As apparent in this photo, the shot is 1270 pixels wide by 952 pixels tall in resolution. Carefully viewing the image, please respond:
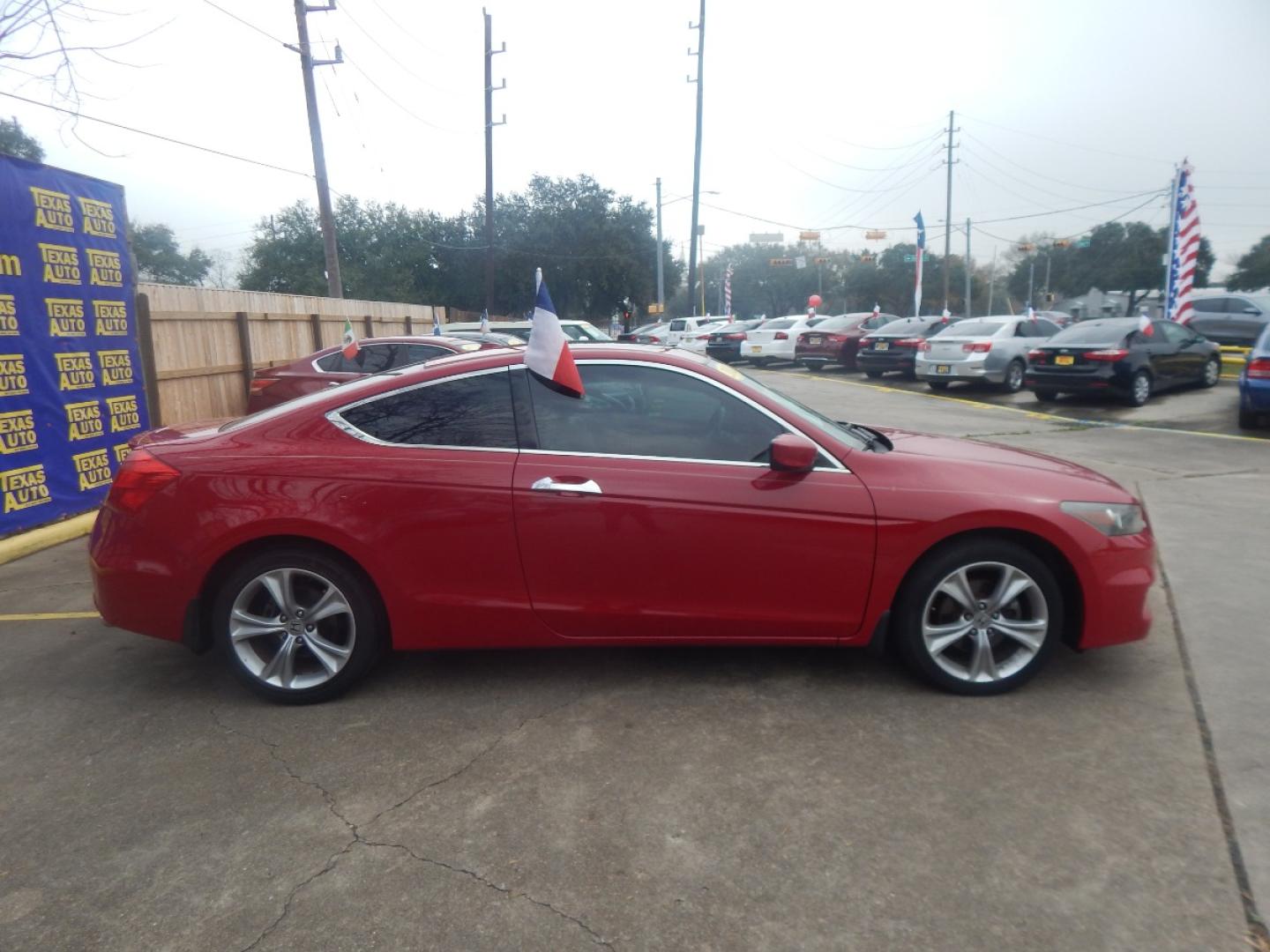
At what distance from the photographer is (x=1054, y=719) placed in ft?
11.8

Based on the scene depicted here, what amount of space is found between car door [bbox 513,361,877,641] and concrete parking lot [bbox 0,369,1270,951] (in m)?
0.21

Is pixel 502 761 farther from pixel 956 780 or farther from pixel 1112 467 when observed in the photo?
pixel 1112 467

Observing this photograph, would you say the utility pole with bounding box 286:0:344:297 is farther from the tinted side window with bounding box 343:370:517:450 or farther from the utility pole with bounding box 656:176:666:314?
the utility pole with bounding box 656:176:666:314

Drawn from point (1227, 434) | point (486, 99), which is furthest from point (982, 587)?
point (486, 99)

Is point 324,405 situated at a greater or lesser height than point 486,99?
lesser

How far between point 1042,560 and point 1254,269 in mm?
55525

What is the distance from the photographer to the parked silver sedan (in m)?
17.1

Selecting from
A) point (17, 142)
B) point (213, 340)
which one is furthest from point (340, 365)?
point (17, 142)

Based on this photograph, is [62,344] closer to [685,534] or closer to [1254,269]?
[685,534]

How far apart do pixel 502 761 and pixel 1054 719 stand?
2.22 meters

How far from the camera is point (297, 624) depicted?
12.4 feet

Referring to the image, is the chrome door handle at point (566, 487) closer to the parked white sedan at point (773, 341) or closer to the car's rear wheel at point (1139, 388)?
the car's rear wheel at point (1139, 388)

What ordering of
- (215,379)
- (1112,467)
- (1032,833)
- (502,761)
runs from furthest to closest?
1. (215,379)
2. (1112,467)
3. (502,761)
4. (1032,833)

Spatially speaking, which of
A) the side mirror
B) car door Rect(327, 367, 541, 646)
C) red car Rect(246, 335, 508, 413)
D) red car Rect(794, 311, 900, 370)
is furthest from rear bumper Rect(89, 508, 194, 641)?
red car Rect(794, 311, 900, 370)
